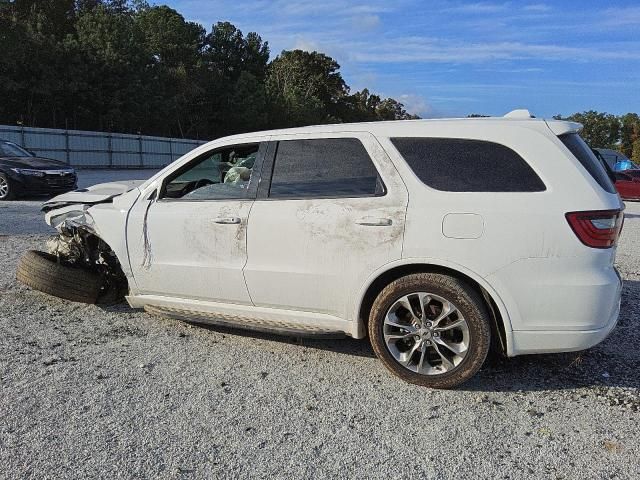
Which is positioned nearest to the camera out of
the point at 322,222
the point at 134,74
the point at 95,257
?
the point at 322,222

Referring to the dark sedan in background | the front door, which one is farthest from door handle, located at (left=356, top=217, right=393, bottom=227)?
the dark sedan in background

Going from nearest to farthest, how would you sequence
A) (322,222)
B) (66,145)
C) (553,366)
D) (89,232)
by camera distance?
(322,222) → (553,366) → (89,232) → (66,145)

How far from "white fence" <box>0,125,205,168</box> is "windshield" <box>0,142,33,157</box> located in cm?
1272

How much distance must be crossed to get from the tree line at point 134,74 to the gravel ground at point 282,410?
123ft

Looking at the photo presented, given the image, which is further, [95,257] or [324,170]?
[95,257]

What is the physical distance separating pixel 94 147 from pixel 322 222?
1219 inches

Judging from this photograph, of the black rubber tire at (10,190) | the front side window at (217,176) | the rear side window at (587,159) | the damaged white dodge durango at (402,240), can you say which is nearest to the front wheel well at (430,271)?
the damaged white dodge durango at (402,240)

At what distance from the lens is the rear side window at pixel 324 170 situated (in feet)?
12.8

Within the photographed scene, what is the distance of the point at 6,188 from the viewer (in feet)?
43.7

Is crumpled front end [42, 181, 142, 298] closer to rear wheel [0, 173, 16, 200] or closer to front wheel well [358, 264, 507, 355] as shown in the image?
front wheel well [358, 264, 507, 355]

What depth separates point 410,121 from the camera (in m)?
4.04

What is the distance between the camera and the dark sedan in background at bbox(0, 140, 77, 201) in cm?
1327

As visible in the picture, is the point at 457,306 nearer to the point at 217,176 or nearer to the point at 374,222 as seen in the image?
the point at 374,222

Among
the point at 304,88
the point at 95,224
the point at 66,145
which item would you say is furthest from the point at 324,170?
the point at 304,88
